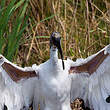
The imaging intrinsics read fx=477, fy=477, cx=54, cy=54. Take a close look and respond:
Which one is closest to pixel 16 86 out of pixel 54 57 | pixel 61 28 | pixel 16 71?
pixel 16 71

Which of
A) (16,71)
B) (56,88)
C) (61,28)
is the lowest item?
(56,88)

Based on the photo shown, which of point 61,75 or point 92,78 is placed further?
point 92,78

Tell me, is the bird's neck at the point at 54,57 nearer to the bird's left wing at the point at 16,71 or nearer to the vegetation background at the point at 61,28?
the bird's left wing at the point at 16,71

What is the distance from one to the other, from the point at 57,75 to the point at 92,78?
29 centimetres

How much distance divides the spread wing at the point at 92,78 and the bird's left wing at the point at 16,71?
0.86 ft

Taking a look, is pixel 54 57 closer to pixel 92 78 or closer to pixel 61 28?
pixel 92 78

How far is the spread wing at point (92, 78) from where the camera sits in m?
2.92

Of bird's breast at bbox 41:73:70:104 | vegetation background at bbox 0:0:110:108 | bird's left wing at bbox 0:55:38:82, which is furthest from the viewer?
vegetation background at bbox 0:0:110:108

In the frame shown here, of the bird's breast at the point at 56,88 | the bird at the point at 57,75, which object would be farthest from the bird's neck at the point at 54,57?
the bird's breast at the point at 56,88

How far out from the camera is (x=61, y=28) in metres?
3.87

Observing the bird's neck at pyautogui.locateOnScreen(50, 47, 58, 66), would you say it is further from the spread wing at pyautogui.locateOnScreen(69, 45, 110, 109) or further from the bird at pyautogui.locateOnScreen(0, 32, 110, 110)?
the spread wing at pyautogui.locateOnScreen(69, 45, 110, 109)

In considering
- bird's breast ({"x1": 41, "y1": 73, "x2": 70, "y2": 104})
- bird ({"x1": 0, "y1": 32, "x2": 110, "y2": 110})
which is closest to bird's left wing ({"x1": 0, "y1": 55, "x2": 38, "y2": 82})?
bird ({"x1": 0, "y1": 32, "x2": 110, "y2": 110})

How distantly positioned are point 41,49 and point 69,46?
259 mm

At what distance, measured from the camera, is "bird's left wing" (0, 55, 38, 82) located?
2.83m
